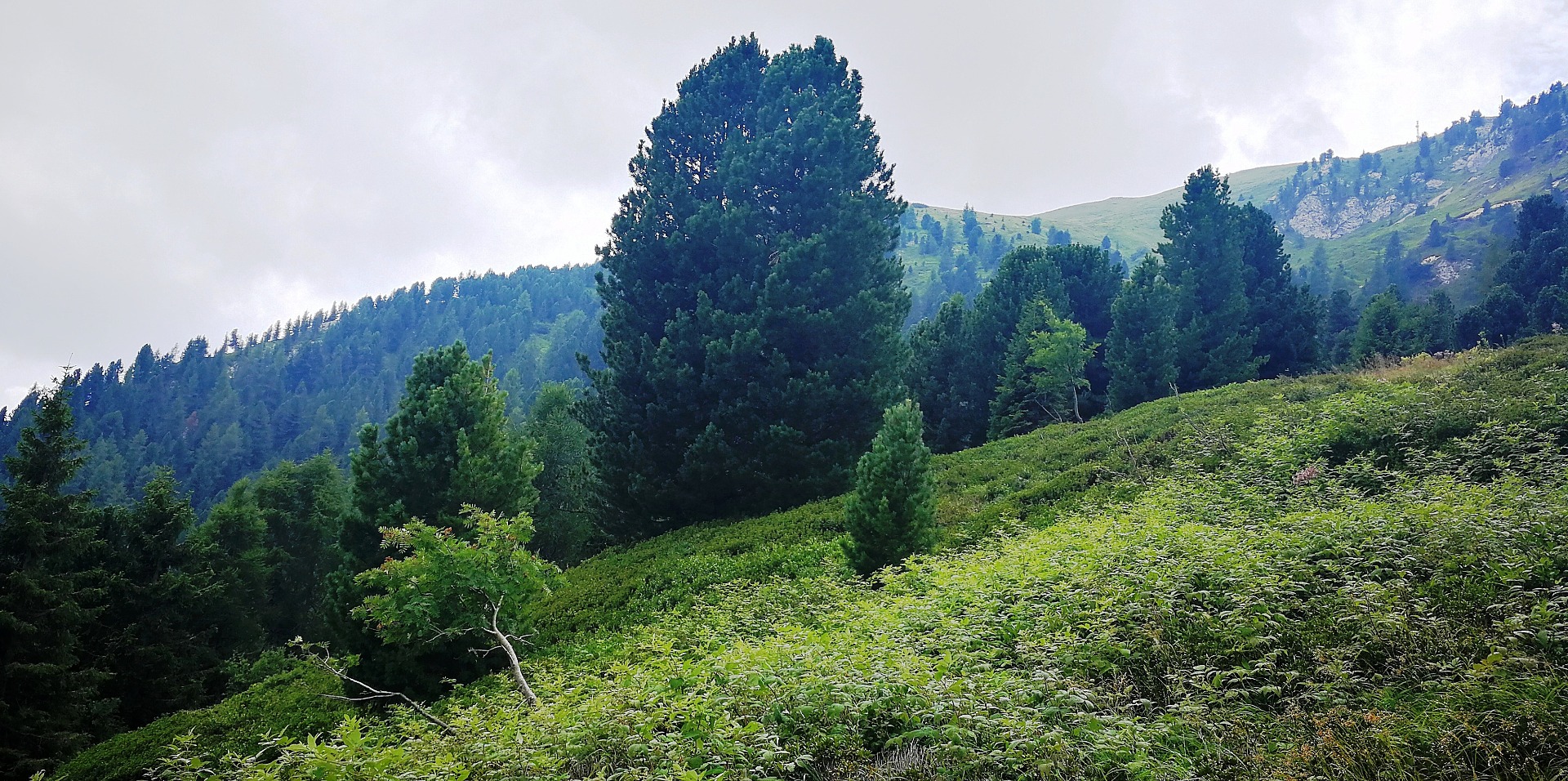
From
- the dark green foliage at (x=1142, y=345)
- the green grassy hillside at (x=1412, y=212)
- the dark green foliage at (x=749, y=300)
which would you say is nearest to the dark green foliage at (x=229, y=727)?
the dark green foliage at (x=749, y=300)

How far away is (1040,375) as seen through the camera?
3200cm

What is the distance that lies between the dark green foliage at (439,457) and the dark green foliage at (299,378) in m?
78.6

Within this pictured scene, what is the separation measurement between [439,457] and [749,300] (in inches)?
404

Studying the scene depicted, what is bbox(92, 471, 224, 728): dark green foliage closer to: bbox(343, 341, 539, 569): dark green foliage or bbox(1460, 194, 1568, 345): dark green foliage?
bbox(343, 341, 539, 569): dark green foliage

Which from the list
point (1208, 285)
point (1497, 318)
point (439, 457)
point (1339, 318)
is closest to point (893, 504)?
point (439, 457)

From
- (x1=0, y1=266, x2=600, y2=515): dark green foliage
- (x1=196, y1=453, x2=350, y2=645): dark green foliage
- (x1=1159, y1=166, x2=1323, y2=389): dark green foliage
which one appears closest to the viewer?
(x1=1159, y1=166, x2=1323, y2=389): dark green foliage

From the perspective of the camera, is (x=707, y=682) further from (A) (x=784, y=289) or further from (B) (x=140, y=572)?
(B) (x=140, y=572)

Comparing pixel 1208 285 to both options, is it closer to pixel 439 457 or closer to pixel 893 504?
pixel 893 504

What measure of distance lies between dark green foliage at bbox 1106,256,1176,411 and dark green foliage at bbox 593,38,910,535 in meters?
14.9

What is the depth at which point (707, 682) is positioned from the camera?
18.4 ft

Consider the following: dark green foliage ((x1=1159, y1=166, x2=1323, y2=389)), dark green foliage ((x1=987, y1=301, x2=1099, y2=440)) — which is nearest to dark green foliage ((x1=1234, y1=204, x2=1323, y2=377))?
dark green foliage ((x1=1159, y1=166, x2=1323, y2=389))

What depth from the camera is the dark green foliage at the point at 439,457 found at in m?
14.2

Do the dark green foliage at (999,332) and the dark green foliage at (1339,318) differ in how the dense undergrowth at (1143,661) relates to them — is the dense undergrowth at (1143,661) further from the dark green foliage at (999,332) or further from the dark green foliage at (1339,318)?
the dark green foliage at (1339,318)

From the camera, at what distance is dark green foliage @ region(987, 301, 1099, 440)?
30891mm
